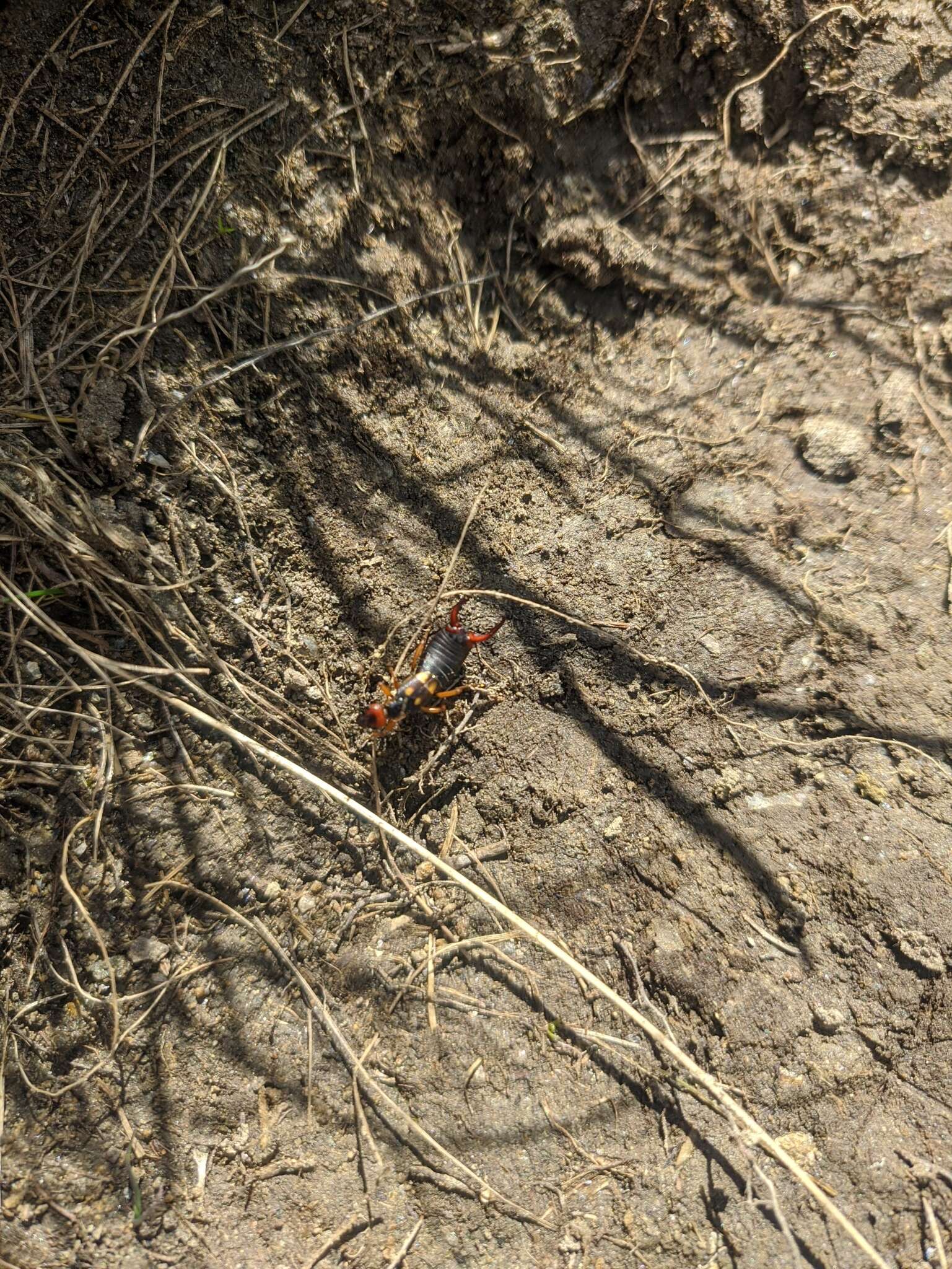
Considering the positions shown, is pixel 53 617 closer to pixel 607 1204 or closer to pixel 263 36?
pixel 263 36

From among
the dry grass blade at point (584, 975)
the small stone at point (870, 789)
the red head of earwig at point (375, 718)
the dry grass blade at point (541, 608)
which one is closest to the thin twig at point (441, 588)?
the dry grass blade at point (541, 608)

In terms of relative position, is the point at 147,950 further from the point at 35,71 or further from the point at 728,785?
the point at 35,71

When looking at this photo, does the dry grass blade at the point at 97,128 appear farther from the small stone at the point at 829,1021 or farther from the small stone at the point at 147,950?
the small stone at the point at 829,1021

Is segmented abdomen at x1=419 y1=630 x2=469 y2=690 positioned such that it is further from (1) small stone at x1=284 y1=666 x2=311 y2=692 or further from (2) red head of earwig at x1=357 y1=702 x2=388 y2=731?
(1) small stone at x1=284 y1=666 x2=311 y2=692

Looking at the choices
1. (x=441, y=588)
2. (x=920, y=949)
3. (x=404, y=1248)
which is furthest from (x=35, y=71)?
(x=920, y=949)

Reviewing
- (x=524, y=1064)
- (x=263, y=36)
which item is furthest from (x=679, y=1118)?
(x=263, y=36)
